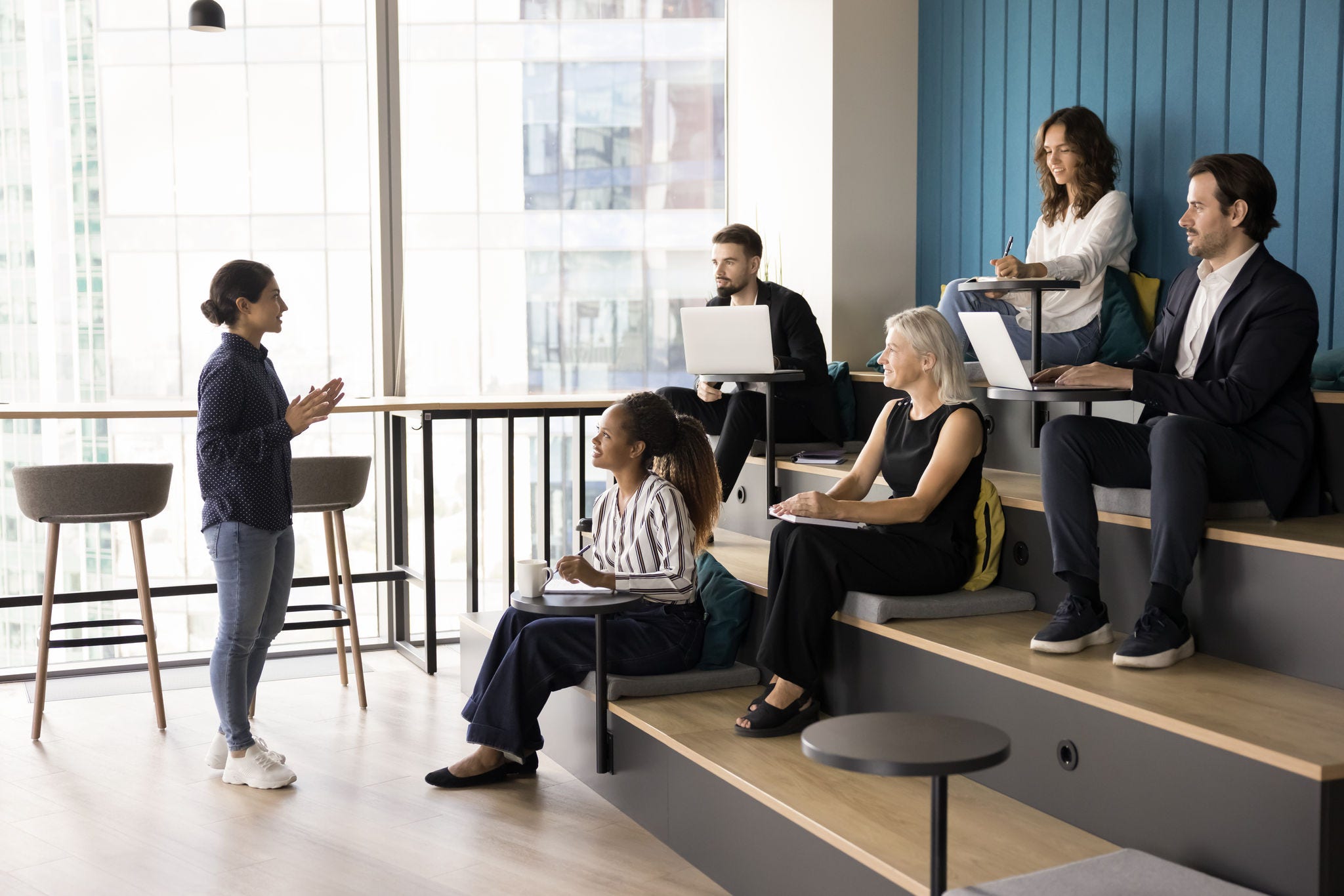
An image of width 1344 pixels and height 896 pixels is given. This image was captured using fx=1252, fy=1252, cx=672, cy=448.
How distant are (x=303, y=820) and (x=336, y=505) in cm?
→ 134

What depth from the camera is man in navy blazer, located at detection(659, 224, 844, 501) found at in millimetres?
4184

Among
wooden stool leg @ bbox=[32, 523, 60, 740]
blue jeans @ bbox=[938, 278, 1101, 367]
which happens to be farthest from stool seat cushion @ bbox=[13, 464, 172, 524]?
blue jeans @ bbox=[938, 278, 1101, 367]

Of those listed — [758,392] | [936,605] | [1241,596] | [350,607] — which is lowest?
[350,607]

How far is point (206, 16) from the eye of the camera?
179 inches

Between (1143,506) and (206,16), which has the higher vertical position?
(206,16)

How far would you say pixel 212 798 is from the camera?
3.35 metres

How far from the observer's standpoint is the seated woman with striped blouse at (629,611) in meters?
3.19

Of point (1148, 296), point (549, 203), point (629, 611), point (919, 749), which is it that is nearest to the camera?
point (919, 749)

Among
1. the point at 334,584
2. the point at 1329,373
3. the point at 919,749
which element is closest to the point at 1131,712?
the point at 919,749

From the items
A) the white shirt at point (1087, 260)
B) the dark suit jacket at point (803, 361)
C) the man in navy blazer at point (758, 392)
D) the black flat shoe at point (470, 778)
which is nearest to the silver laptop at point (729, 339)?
the man in navy blazer at point (758, 392)

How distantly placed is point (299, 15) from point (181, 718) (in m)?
2.79

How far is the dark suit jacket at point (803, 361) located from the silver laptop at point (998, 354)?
3.79 feet

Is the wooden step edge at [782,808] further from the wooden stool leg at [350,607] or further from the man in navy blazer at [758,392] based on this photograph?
the wooden stool leg at [350,607]

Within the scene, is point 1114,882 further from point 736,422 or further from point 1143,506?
point 736,422
